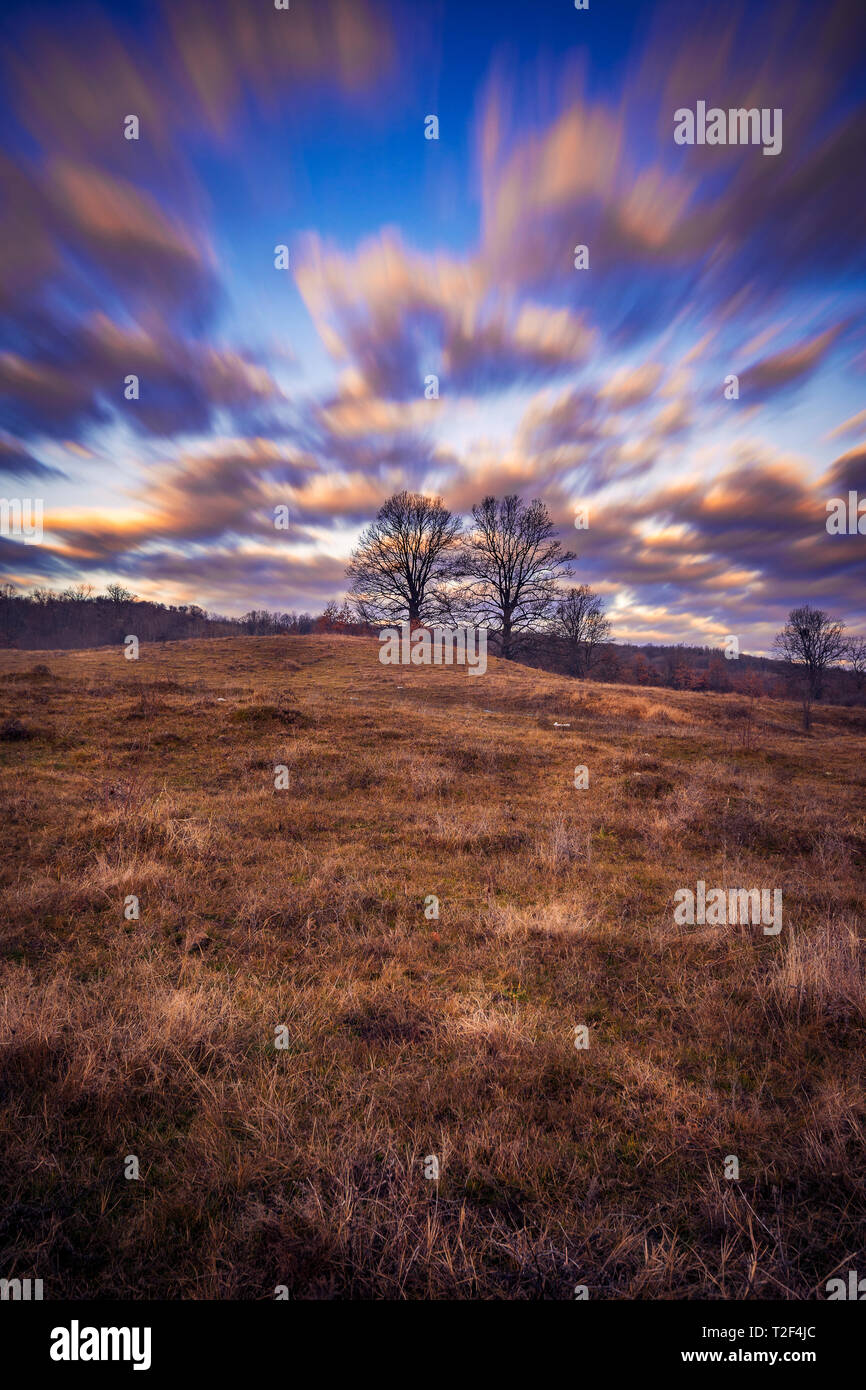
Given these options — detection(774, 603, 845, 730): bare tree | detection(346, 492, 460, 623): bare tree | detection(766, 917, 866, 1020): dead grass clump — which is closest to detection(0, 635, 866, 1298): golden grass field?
detection(766, 917, 866, 1020): dead grass clump

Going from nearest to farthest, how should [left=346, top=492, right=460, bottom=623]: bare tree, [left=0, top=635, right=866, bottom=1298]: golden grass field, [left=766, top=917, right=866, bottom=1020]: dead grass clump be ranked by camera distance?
[left=0, top=635, right=866, bottom=1298]: golden grass field < [left=766, top=917, right=866, bottom=1020]: dead grass clump < [left=346, top=492, right=460, bottom=623]: bare tree

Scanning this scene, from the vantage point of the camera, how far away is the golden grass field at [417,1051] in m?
2.13

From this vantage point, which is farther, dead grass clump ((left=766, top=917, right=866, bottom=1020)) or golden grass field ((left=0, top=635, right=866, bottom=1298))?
dead grass clump ((left=766, top=917, right=866, bottom=1020))

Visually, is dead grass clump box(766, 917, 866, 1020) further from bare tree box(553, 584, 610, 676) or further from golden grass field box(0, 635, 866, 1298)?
bare tree box(553, 584, 610, 676)

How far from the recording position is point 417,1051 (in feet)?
10.8

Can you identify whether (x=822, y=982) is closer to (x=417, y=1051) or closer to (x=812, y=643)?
(x=417, y=1051)

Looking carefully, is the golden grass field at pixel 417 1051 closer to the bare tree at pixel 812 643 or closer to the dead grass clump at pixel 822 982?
the dead grass clump at pixel 822 982

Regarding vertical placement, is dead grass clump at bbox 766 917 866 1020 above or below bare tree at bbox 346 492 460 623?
below

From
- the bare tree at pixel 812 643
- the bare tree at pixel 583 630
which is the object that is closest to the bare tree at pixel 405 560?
the bare tree at pixel 583 630

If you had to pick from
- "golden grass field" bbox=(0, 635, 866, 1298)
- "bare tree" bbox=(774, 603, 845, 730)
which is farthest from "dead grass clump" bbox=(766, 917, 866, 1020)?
"bare tree" bbox=(774, 603, 845, 730)

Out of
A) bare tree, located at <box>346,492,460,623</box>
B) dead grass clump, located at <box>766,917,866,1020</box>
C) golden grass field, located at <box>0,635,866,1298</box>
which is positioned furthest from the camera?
bare tree, located at <box>346,492,460,623</box>

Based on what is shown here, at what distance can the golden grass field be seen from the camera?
213 cm

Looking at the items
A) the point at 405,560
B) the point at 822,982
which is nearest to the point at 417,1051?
the point at 822,982

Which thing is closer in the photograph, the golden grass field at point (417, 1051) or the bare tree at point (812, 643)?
the golden grass field at point (417, 1051)
